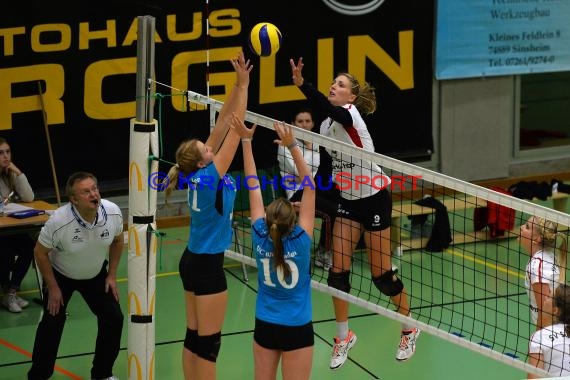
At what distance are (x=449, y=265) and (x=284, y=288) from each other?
5487 mm

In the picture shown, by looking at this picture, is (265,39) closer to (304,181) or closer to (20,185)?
(304,181)

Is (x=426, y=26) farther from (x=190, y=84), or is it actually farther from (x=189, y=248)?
(x=189, y=248)

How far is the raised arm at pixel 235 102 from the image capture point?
23.3 ft

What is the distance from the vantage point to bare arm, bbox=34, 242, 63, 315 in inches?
337

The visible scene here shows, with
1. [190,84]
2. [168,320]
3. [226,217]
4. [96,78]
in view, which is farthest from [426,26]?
[226,217]

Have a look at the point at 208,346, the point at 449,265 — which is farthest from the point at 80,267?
the point at 449,265

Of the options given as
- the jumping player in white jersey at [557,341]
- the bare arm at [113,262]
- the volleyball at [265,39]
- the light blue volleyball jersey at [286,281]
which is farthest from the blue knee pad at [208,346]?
the jumping player in white jersey at [557,341]

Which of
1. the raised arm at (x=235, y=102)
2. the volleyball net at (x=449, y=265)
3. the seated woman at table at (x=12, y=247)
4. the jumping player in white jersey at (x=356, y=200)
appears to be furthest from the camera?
the seated woman at table at (x=12, y=247)

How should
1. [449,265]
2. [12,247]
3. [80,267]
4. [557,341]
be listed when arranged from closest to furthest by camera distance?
[557,341] → [80,267] → [12,247] → [449,265]

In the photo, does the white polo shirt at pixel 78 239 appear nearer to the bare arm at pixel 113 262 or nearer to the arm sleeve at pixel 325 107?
the bare arm at pixel 113 262

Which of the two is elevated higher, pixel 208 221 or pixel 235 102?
pixel 235 102

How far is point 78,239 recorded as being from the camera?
8.65 metres

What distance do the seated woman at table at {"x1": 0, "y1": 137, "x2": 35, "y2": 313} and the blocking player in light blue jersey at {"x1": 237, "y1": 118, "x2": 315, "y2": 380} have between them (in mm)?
4377

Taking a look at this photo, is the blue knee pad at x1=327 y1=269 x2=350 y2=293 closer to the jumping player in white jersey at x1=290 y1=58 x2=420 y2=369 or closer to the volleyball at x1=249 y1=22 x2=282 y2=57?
the jumping player in white jersey at x1=290 y1=58 x2=420 y2=369
